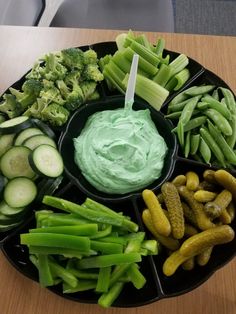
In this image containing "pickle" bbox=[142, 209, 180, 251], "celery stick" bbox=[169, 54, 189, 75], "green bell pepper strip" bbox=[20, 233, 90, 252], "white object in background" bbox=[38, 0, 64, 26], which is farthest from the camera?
"white object in background" bbox=[38, 0, 64, 26]

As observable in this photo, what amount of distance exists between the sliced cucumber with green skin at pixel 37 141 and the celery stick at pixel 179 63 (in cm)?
60

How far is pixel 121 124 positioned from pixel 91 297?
0.62 meters

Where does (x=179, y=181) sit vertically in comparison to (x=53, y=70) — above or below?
below

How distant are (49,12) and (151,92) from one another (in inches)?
68.1

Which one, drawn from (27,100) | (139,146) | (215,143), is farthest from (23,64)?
(215,143)

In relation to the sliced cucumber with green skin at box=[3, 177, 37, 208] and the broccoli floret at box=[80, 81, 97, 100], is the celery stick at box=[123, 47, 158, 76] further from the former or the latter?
the sliced cucumber with green skin at box=[3, 177, 37, 208]

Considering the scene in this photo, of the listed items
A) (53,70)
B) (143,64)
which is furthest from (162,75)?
(53,70)

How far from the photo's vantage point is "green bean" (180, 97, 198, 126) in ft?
4.98

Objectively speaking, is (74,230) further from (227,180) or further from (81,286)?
(227,180)

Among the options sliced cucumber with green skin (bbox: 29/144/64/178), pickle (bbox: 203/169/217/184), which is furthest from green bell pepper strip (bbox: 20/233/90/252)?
pickle (bbox: 203/169/217/184)

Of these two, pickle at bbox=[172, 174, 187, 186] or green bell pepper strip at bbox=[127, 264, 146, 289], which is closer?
green bell pepper strip at bbox=[127, 264, 146, 289]

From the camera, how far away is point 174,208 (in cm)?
125

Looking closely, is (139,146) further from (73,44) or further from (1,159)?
(73,44)

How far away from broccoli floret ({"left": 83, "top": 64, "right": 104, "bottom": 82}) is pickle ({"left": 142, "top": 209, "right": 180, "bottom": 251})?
2.00 ft
